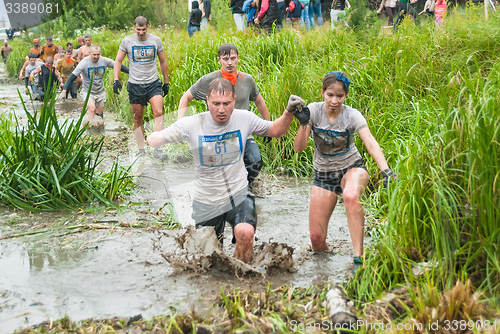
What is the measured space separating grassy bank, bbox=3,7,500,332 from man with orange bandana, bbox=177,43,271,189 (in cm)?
129

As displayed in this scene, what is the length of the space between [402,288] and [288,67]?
525cm

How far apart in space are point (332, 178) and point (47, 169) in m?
3.32

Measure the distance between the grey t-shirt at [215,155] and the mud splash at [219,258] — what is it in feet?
0.97

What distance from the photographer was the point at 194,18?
1340 cm

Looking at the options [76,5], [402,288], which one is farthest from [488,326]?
[76,5]

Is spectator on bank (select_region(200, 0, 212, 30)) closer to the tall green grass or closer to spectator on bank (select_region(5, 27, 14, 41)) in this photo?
Answer: the tall green grass

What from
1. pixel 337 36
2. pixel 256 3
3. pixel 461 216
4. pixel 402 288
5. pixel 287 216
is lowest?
pixel 287 216

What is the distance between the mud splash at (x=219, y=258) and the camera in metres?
3.82

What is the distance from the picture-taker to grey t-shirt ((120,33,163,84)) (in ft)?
25.9

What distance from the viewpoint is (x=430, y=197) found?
10.7 ft

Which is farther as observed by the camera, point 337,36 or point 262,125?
point 337,36

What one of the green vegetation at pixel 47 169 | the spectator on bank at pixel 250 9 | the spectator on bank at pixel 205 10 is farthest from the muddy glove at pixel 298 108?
the spectator on bank at pixel 205 10

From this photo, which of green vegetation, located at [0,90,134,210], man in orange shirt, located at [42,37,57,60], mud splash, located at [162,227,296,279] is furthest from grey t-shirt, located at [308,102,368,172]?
man in orange shirt, located at [42,37,57,60]

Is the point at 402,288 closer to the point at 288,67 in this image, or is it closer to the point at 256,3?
the point at 288,67
